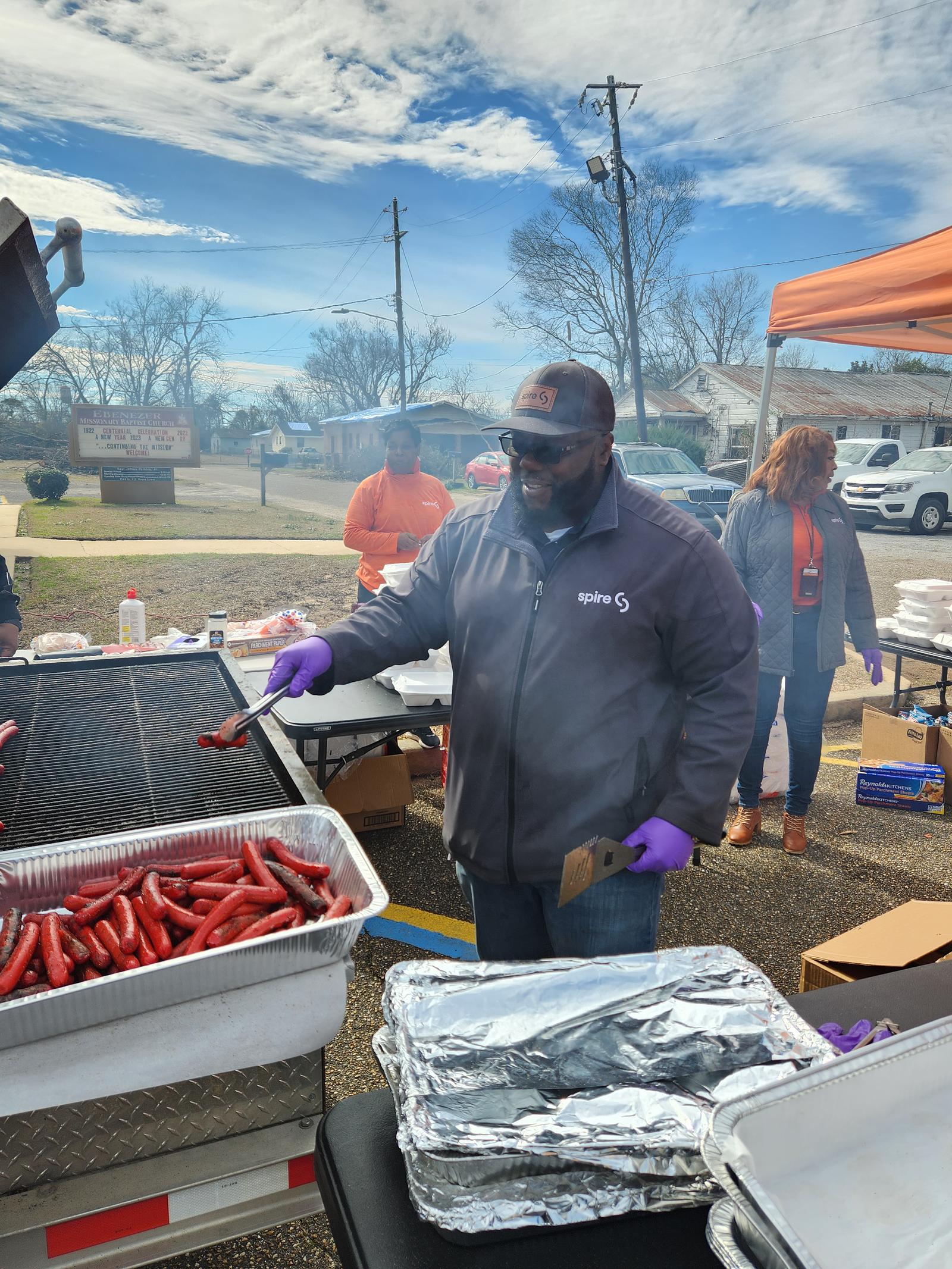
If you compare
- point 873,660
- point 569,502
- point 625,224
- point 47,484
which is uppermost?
point 625,224

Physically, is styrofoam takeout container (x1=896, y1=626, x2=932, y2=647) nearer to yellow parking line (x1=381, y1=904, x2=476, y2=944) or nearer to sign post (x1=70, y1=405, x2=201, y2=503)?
yellow parking line (x1=381, y1=904, x2=476, y2=944)

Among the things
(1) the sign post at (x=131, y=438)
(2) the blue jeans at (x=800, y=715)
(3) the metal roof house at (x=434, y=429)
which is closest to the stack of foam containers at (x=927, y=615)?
(2) the blue jeans at (x=800, y=715)

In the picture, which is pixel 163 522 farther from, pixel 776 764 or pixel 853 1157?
pixel 853 1157

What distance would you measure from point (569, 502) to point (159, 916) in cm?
126

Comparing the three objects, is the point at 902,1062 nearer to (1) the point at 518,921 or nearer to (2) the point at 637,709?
(2) the point at 637,709

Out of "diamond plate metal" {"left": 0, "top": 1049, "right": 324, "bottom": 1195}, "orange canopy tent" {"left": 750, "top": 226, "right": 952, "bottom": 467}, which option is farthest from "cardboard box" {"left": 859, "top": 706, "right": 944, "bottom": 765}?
"diamond plate metal" {"left": 0, "top": 1049, "right": 324, "bottom": 1195}

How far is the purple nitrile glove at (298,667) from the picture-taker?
211 cm

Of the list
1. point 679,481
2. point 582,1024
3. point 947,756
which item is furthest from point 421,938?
point 679,481

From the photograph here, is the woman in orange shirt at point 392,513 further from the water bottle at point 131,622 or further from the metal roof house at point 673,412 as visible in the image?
the metal roof house at point 673,412

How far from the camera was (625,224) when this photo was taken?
875 inches

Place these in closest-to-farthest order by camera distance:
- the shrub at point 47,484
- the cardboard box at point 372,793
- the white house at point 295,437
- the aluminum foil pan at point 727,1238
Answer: the aluminum foil pan at point 727,1238
the cardboard box at point 372,793
the shrub at point 47,484
the white house at point 295,437

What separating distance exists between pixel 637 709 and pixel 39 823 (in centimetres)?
146

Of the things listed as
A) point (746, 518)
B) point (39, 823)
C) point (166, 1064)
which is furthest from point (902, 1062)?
point (746, 518)

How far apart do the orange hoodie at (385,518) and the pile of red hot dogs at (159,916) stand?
11.5ft
